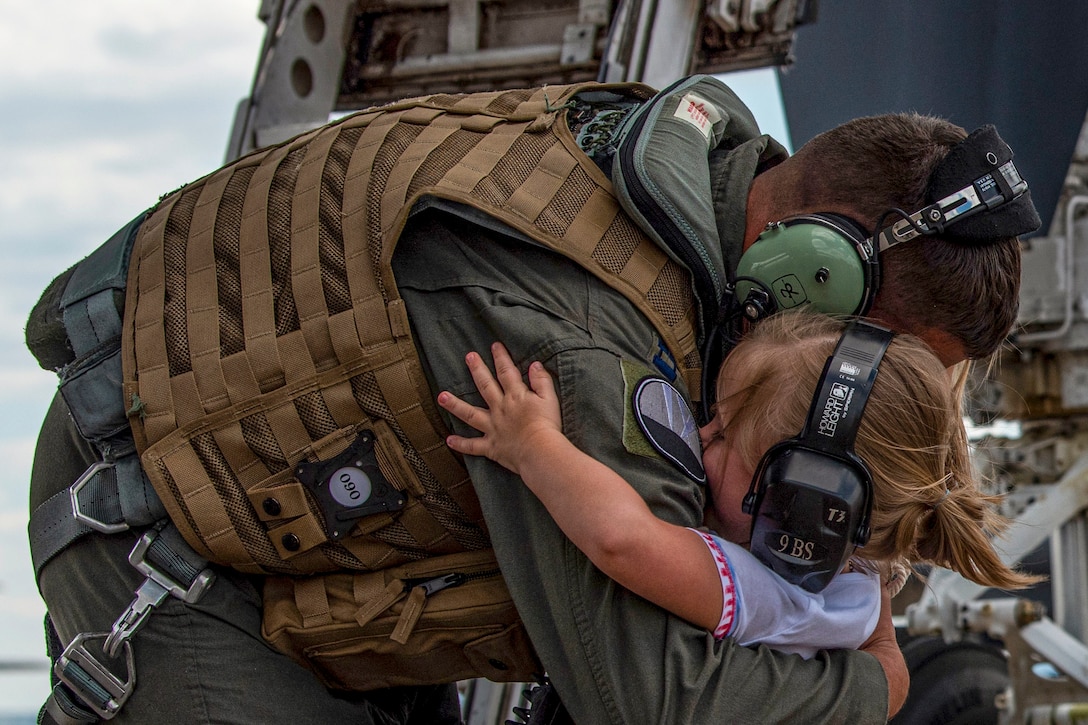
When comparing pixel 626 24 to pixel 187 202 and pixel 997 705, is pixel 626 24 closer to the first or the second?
→ pixel 187 202

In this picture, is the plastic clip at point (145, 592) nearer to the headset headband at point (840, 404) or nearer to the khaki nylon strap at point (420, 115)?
the khaki nylon strap at point (420, 115)

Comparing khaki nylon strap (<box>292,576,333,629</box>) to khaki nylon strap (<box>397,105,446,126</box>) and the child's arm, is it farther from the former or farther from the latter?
khaki nylon strap (<box>397,105,446,126</box>)

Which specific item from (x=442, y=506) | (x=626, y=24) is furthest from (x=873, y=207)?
(x=626, y=24)

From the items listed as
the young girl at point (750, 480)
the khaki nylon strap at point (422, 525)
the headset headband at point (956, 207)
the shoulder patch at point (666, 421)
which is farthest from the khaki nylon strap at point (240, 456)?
the headset headband at point (956, 207)

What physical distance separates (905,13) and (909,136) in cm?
257

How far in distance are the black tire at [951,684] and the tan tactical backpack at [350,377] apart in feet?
10.4

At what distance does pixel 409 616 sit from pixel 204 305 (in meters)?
0.55

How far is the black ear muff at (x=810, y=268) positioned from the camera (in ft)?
5.13

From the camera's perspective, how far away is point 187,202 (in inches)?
73.7

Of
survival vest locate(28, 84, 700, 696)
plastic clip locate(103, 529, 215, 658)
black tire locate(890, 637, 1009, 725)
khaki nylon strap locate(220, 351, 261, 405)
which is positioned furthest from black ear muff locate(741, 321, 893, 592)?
black tire locate(890, 637, 1009, 725)

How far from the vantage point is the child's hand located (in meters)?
1.45

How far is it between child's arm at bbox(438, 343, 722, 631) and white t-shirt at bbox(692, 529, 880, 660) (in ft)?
0.09

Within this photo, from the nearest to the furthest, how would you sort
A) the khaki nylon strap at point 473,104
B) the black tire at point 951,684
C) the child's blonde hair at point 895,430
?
the child's blonde hair at point 895,430, the khaki nylon strap at point 473,104, the black tire at point 951,684

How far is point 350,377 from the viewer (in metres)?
1.59
